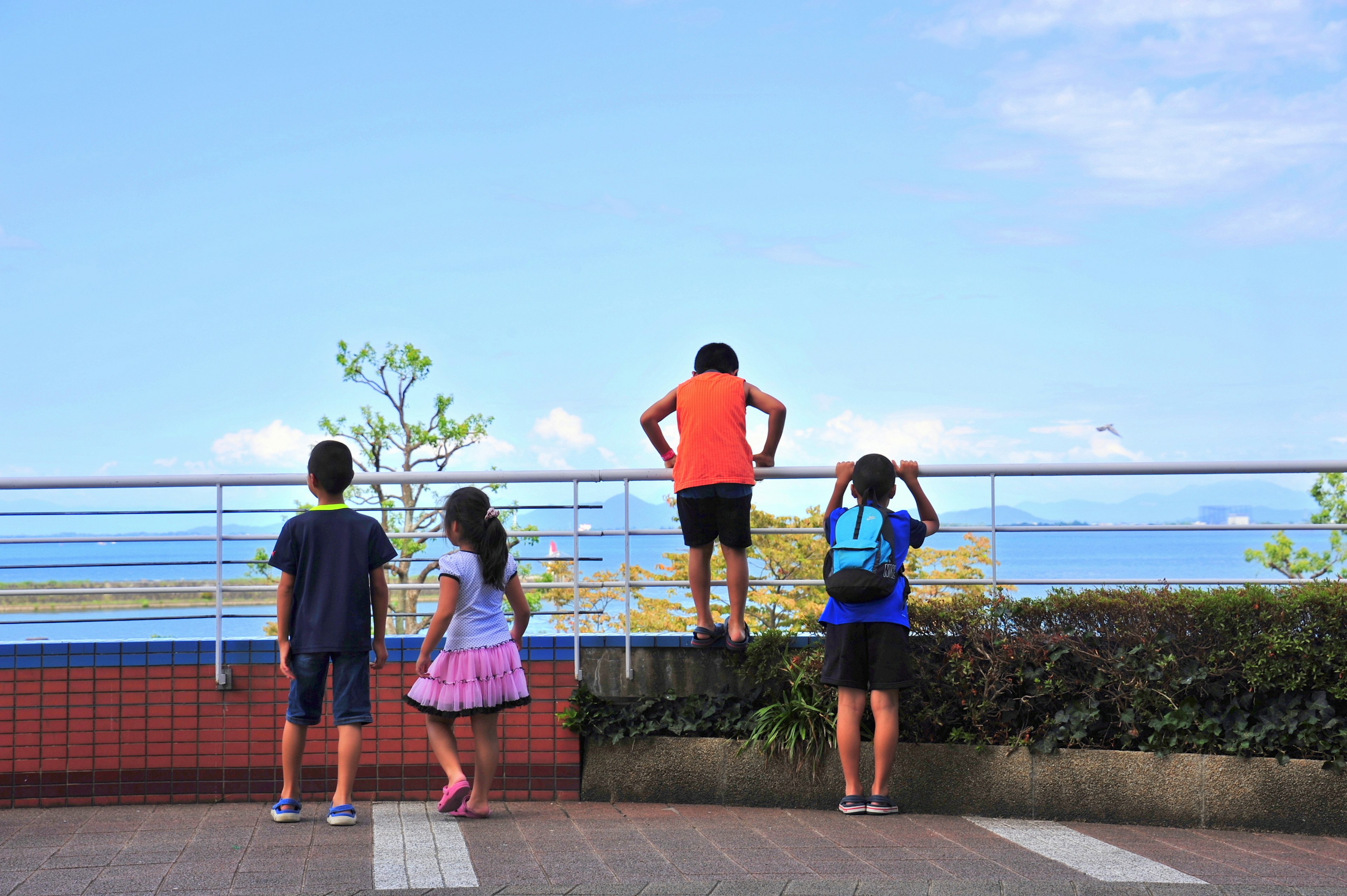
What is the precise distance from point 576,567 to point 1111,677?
9.10 feet

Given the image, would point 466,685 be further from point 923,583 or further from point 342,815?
point 923,583

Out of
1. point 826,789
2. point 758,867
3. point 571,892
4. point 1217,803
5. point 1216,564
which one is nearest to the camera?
point 571,892

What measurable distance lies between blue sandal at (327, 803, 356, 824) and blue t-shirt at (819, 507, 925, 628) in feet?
7.97

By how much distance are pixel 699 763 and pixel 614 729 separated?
1.61 ft

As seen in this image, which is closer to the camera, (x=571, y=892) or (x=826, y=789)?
(x=571, y=892)

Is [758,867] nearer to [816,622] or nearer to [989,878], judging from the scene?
[989,878]

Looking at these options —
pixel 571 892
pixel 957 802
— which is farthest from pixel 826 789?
pixel 571 892

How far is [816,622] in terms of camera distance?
252 inches

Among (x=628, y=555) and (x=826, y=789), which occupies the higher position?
(x=628, y=555)

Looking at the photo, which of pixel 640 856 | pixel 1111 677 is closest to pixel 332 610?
pixel 640 856

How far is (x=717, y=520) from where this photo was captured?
618cm

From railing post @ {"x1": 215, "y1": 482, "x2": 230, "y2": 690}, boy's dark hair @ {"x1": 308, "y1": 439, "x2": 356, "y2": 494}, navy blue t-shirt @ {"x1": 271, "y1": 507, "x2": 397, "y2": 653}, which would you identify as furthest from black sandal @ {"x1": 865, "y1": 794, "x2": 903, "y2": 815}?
railing post @ {"x1": 215, "y1": 482, "x2": 230, "y2": 690}

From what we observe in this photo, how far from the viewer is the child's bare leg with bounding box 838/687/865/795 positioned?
5719mm

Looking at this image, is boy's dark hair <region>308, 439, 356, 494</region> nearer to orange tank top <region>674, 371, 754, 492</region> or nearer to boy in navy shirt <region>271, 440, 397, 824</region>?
boy in navy shirt <region>271, 440, 397, 824</region>
